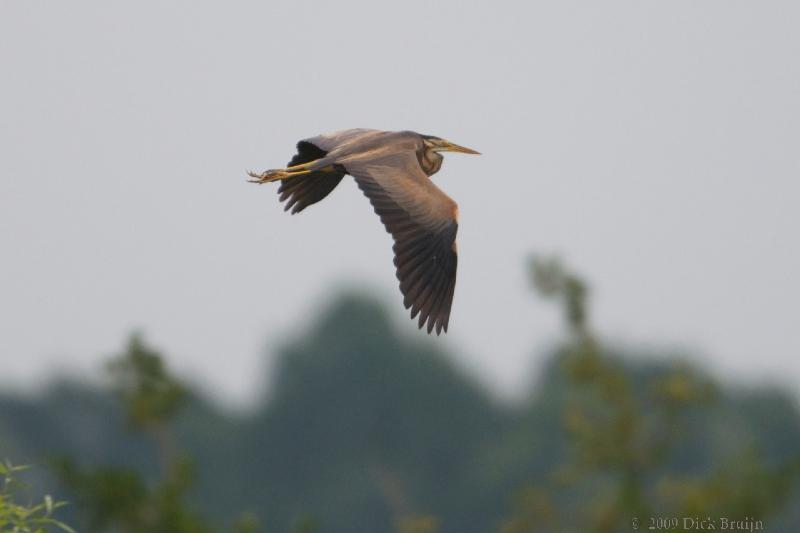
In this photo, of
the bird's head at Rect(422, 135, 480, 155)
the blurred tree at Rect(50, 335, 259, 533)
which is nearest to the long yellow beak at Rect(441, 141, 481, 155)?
the bird's head at Rect(422, 135, 480, 155)

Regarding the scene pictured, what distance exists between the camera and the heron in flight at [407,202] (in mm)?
10461

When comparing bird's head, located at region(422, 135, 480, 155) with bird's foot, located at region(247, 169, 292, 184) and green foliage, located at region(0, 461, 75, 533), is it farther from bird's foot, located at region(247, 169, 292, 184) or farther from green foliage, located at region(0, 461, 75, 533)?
green foliage, located at region(0, 461, 75, 533)

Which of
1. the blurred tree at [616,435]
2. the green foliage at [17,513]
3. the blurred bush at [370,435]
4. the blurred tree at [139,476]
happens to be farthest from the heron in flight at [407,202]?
the blurred bush at [370,435]

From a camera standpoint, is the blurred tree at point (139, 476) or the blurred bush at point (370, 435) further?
the blurred bush at point (370, 435)

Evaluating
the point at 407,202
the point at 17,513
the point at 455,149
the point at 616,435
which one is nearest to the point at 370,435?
the point at 616,435

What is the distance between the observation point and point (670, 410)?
18.2 m

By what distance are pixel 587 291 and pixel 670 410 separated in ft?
5.02

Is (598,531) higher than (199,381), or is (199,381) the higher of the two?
(199,381)

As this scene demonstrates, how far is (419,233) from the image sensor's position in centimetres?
1061

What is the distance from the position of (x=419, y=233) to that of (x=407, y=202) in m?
0.21

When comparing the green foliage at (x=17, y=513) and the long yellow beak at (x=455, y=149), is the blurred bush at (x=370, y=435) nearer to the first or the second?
the long yellow beak at (x=455, y=149)

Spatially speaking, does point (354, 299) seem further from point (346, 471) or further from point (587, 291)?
point (587, 291)

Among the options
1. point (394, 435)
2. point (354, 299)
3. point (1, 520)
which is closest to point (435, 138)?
point (1, 520)

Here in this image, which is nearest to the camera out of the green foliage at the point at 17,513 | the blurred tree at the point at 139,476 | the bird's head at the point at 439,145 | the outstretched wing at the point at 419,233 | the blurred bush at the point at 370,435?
the green foliage at the point at 17,513
